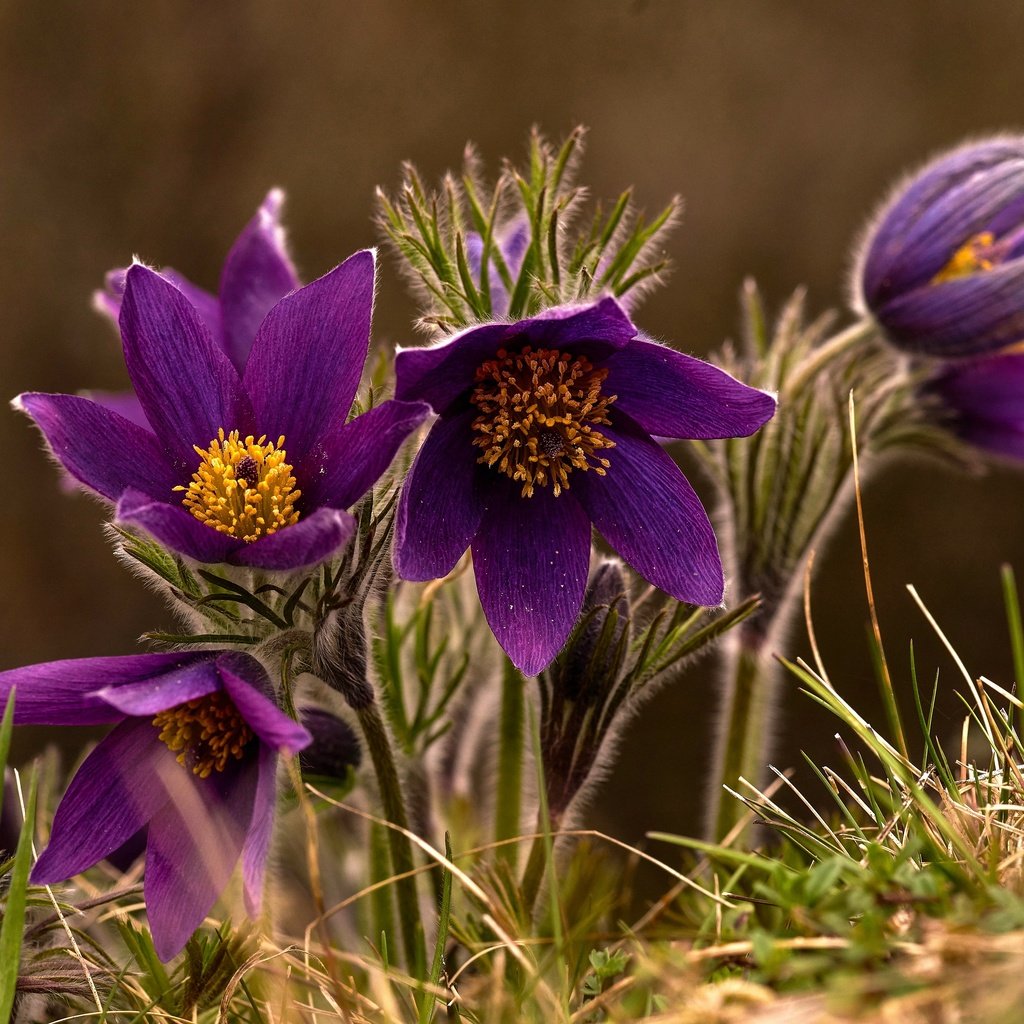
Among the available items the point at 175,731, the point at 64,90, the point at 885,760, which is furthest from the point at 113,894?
the point at 64,90

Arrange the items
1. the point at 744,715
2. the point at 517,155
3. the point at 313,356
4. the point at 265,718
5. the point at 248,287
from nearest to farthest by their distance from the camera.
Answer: the point at 265,718 → the point at 313,356 → the point at 248,287 → the point at 744,715 → the point at 517,155

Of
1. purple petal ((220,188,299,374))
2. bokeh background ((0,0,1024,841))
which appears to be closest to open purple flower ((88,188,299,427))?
purple petal ((220,188,299,374))

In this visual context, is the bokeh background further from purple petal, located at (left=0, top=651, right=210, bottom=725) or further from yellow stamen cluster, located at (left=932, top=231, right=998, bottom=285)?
purple petal, located at (left=0, top=651, right=210, bottom=725)

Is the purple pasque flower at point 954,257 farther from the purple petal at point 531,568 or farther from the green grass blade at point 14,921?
the green grass blade at point 14,921

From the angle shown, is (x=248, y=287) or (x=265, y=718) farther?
(x=248, y=287)

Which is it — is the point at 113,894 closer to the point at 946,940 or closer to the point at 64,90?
the point at 946,940

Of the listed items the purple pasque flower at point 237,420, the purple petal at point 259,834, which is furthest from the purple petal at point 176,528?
the purple petal at point 259,834

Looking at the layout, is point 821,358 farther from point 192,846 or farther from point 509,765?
point 192,846

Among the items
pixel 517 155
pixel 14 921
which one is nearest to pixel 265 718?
pixel 14 921
